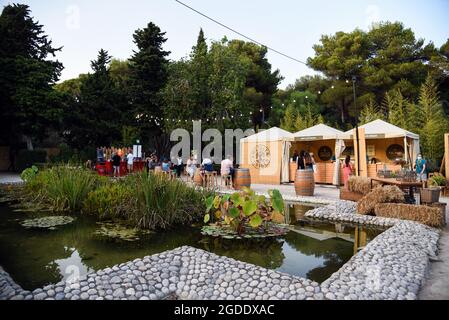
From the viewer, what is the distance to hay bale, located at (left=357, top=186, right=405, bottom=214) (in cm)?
563

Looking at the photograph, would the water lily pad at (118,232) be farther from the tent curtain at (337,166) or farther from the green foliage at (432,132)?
the green foliage at (432,132)

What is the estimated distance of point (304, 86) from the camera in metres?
30.1

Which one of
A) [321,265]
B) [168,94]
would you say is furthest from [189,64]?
[321,265]

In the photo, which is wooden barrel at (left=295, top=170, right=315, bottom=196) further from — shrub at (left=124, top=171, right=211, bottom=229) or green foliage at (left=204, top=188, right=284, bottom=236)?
shrub at (left=124, top=171, right=211, bottom=229)

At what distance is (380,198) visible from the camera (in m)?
5.66

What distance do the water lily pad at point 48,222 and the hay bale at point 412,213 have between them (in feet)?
18.9

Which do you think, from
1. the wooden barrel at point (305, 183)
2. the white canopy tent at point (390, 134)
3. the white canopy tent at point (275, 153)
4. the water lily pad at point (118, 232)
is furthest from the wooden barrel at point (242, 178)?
the white canopy tent at point (390, 134)

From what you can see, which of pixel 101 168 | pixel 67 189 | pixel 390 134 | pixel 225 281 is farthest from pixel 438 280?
pixel 101 168

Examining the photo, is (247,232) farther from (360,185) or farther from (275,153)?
(275,153)

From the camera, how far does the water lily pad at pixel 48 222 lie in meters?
5.29

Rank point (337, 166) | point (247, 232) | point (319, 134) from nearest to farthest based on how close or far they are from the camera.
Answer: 1. point (247, 232)
2. point (337, 166)
3. point (319, 134)

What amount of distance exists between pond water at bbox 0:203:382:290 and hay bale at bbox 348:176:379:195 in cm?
181

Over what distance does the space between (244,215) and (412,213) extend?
117 inches

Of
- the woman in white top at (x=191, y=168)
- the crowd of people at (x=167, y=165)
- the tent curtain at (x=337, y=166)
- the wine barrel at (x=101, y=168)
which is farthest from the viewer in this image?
the wine barrel at (x=101, y=168)
